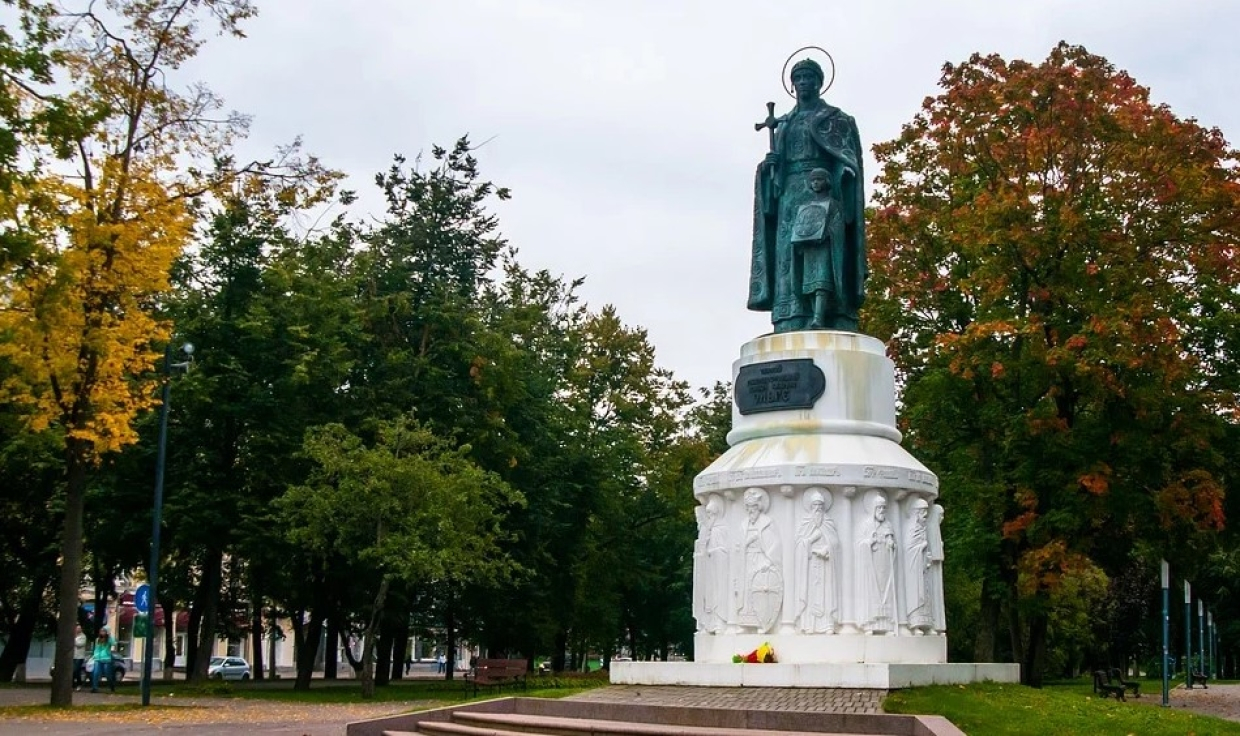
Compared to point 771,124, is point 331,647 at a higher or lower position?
lower

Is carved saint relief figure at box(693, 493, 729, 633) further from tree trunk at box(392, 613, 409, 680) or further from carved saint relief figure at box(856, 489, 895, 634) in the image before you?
tree trunk at box(392, 613, 409, 680)

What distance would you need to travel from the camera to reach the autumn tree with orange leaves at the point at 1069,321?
1041 inches

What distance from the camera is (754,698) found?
14500 millimetres

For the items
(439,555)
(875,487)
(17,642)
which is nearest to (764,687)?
(875,487)

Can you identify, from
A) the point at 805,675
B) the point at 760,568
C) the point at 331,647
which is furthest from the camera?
the point at 331,647

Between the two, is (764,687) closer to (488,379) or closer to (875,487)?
(875,487)

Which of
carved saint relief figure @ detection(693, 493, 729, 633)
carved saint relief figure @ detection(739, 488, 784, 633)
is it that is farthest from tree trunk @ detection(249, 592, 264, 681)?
carved saint relief figure @ detection(739, 488, 784, 633)

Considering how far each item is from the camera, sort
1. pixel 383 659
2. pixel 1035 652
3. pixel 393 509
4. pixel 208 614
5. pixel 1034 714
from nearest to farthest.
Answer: pixel 1034 714, pixel 393 509, pixel 1035 652, pixel 208 614, pixel 383 659

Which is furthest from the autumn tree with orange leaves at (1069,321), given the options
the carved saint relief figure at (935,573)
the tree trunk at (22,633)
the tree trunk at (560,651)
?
the tree trunk at (22,633)

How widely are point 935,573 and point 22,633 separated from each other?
106 ft

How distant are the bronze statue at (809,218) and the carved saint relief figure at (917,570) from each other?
127 inches

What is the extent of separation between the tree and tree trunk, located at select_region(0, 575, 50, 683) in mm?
12924

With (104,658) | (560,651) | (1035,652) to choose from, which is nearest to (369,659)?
(104,658)

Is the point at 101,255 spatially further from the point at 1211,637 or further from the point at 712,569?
the point at 1211,637
